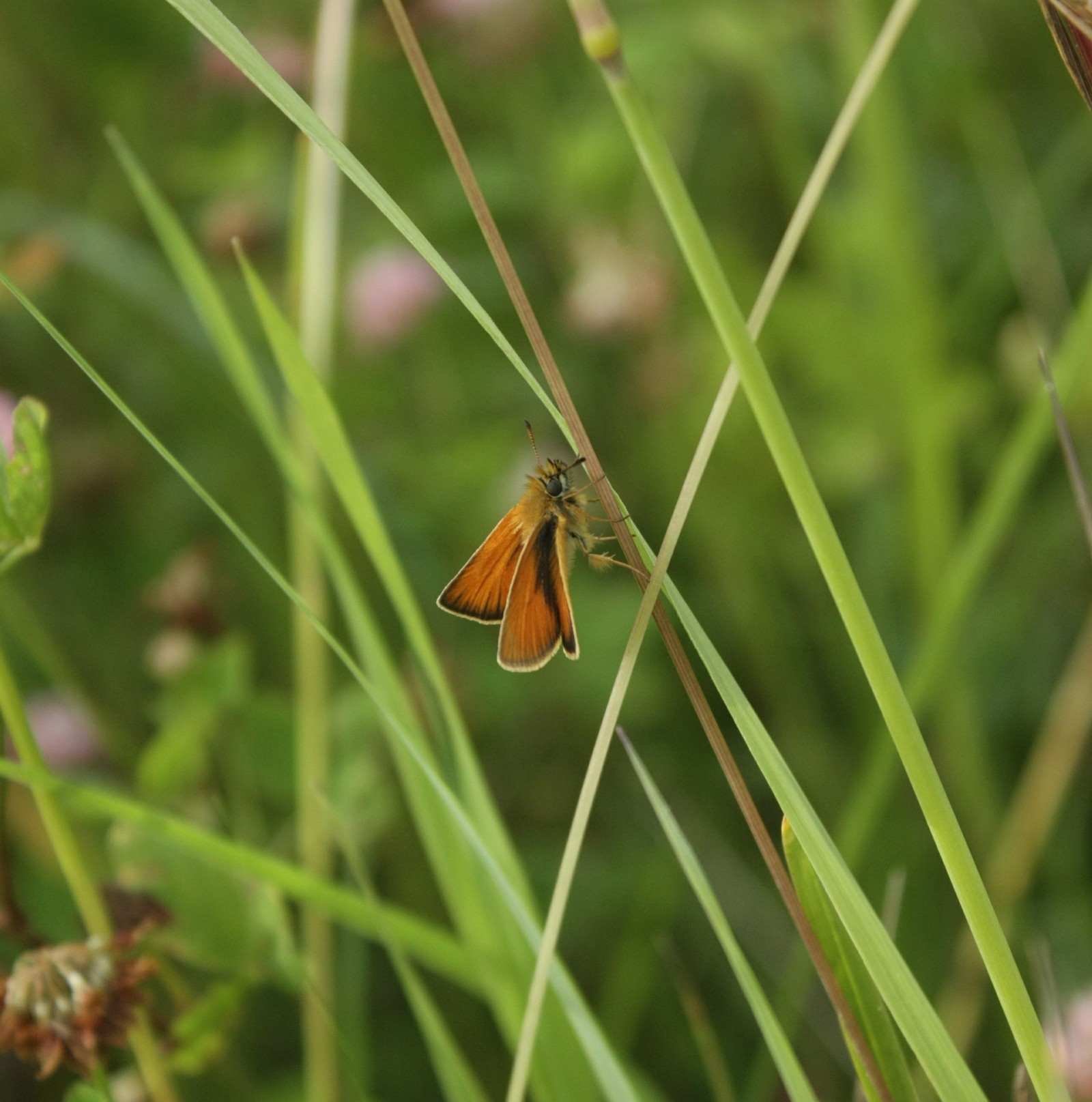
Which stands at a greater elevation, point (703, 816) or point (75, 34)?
point (75, 34)

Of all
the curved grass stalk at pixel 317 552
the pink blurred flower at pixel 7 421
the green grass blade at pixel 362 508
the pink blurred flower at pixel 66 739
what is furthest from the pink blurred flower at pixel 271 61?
the green grass blade at pixel 362 508

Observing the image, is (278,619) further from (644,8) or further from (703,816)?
(644,8)

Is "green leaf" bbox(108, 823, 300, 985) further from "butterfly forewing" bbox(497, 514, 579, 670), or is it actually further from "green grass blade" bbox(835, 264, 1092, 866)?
"green grass blade" bbox(835, 264, 1092, 866)

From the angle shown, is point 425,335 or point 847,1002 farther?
point 425,335

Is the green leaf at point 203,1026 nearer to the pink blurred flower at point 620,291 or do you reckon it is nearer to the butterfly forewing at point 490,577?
the butterfly forewing at point 490,577

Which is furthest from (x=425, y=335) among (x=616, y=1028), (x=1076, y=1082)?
(x=1076, y=1082)

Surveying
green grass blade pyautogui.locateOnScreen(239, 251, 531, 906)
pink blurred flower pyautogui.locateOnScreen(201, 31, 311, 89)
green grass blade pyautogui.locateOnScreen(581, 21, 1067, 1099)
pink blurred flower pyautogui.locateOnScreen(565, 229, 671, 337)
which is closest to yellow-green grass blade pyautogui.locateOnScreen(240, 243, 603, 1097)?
green grass blade pyautogui.locateOnScreen(239, 251, 531, 906)

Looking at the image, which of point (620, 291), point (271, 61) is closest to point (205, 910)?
point (620, 291)

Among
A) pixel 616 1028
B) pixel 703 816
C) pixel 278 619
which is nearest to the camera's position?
pixel 616 1028
